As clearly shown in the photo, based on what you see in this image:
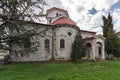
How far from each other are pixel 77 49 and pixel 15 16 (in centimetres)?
1381

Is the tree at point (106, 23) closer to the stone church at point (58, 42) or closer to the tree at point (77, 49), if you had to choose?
the stone church at point (58, 42)

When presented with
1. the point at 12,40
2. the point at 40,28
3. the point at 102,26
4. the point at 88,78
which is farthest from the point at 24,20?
the point at 102,26

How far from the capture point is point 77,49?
31.1m

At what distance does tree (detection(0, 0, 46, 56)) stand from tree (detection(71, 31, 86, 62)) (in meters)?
11.5

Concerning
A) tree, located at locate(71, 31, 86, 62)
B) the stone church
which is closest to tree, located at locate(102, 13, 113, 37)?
the stone church

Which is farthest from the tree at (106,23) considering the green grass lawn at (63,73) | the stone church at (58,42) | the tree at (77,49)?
the green grass lawn at (63,73)

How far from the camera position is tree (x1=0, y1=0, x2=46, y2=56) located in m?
19.6

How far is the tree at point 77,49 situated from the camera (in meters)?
30.8

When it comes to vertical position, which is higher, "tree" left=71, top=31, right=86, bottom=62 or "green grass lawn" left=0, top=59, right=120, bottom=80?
"tree" left=71, top=31, right=86, bottom=62

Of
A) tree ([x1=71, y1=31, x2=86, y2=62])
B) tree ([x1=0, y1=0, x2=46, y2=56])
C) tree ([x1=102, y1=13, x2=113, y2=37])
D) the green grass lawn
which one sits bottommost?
the green grass lawn

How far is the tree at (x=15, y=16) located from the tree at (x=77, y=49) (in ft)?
37.8

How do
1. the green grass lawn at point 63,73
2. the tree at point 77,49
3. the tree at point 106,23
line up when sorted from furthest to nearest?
the tree at point 106,23 → the tree at point 77,49 → the green grass lawn at point 63,73

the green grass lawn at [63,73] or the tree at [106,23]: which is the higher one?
the tree at [106,23]

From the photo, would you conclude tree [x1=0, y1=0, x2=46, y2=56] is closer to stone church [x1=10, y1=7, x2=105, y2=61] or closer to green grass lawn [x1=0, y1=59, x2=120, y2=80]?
green grass lawn [x1=0, y1=59, x2=120, y2=80]
